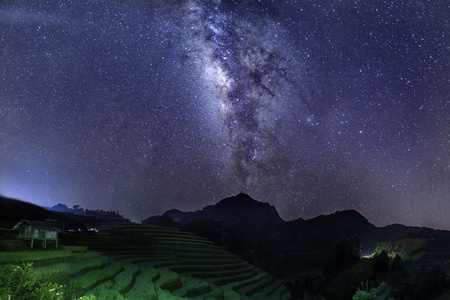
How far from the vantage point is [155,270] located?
17766mm

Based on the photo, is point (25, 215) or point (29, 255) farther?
point (25, 215)

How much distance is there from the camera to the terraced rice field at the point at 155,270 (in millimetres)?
13766

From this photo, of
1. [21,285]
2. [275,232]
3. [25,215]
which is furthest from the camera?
[275,232]

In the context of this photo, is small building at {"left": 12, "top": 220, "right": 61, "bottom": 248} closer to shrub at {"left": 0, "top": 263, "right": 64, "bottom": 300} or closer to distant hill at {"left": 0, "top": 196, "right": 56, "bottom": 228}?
shrub at {"left": 0, "top": 263, "right": 64, "bottom": 300}

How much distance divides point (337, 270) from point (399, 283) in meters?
10.5

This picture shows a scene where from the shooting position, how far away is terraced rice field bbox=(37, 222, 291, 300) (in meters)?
13.8

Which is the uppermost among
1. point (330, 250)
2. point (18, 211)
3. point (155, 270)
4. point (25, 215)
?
point (18, 211)

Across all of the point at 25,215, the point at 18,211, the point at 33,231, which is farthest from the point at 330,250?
the point at 33,231

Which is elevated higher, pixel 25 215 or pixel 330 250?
pixel 25 215

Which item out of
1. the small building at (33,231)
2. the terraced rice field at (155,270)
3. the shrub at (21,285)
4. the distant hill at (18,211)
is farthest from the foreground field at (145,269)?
the distant hill at (18,211)

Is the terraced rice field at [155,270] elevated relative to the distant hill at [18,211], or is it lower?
lower

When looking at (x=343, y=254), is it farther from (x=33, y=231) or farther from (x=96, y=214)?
(x=96, y=214)

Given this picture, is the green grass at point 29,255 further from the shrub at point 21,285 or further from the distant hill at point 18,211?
the distant hill at point 18,211

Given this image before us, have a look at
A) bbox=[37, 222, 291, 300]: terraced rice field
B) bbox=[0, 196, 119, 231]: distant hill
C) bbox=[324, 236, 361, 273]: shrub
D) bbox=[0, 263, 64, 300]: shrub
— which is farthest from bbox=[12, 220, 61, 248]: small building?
bbox=[324, 236, 361, 273]: shrub
